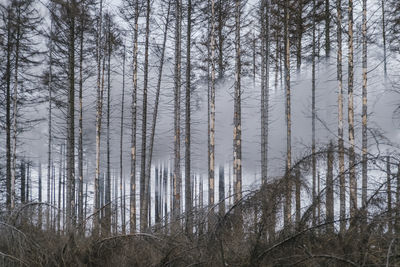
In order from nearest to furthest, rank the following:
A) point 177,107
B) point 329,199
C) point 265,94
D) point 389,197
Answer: point 389,197
point 329,199
point 177,107
point 265,94

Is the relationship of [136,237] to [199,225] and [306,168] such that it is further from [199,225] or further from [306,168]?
[306,168]

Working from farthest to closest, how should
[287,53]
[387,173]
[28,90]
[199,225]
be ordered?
1. [28,90]
2. [287,53]
3. [199,225]
4. [387,173]

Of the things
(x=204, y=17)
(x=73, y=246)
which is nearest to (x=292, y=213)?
(x=73, y=246)

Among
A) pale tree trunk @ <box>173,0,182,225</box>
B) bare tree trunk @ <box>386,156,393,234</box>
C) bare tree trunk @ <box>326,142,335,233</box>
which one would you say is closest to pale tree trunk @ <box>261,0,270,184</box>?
pale tree trunk @ <box>173,0,182,225</box>

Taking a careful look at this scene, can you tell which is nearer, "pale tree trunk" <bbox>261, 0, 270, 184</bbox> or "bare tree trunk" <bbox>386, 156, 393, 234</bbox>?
"bare tree trunk" <bbox>386, 156, 393, 234</bbox>

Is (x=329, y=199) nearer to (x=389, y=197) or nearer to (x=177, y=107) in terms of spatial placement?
(x=389, y=197)

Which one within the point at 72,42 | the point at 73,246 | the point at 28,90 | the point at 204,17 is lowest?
the point at 73,246

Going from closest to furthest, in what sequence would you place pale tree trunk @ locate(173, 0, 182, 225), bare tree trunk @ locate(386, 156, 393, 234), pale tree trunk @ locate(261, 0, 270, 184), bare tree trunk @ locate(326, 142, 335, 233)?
bare tree trunk @ locate(386, 156, 393, 234) < bare tree trunk @ locate(326, 142, 335, 233) < pale tree trunk @ locate(173, 0, 182, 225) < pale tree trunk @ locate(261, 0, 270, 184)

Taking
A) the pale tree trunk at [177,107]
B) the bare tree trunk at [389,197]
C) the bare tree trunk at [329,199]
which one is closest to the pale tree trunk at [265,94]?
the pale tree trunk at [177,107]

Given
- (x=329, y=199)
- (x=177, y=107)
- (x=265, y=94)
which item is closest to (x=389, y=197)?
(x=329, y=199)

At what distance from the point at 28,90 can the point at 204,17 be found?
9955mm

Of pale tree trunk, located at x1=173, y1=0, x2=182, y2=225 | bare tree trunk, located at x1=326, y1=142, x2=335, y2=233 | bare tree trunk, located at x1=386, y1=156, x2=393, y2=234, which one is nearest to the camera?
bare tree trunk, located at x1=386, y1=156, x2=393, y2=234

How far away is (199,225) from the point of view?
522 cm

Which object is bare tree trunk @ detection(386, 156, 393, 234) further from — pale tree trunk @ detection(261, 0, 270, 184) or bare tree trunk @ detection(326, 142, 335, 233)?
pale tree trunk @ detection(261, 0, 270, 184)
